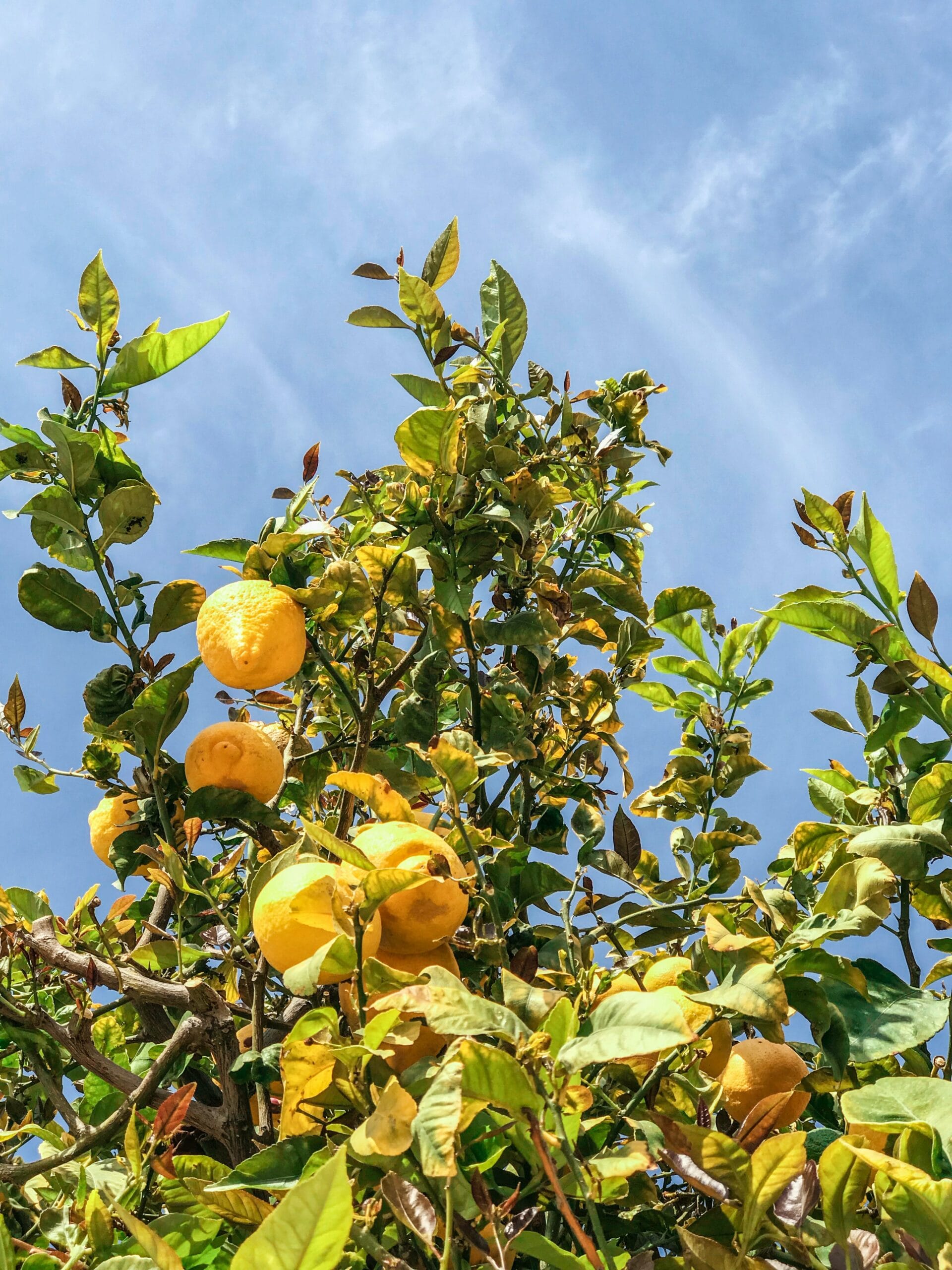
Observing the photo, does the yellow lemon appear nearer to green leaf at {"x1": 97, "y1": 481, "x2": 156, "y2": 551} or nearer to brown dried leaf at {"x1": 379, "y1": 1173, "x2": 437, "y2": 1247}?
brown dried leaf at {"x1": 379, "y1": 1173, "x2": 437, "y2": 1247}

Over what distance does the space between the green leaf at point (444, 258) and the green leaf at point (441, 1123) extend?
1575mm

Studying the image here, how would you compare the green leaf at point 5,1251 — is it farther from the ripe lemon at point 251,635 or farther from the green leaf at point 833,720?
the green leaf at point 833,720

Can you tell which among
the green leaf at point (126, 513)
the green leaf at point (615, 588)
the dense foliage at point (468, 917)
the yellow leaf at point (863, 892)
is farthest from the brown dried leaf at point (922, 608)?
the green leaf at point (126, 513)

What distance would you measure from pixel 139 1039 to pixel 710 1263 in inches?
48.7

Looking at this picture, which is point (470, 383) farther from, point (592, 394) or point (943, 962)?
point (943, 962)

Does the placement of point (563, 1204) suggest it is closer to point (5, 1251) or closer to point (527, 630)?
point (5, 1251)

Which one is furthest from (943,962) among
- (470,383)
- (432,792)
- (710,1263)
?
(470,383)

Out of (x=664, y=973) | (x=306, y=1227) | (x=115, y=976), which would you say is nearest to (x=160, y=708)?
(x=115, y=976)

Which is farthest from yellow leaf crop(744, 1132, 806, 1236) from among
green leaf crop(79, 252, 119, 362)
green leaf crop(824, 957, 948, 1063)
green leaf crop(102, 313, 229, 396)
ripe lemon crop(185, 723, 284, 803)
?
green leaf crop(79, 252, 119, 362)

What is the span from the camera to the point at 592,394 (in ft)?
6.81

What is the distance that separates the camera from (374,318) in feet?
6.33

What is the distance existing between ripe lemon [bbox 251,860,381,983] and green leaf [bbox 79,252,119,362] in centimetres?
106

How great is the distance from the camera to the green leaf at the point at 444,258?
6.61 feet

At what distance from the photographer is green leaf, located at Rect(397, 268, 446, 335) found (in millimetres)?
1885
